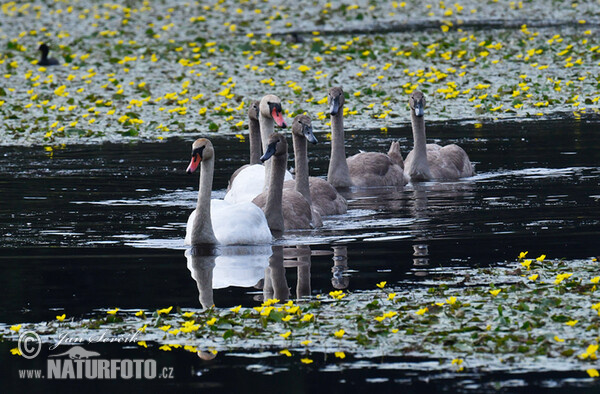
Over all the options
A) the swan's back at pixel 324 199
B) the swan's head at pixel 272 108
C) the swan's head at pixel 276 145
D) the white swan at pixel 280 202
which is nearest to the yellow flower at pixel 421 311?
the white swan at pixel 280 202

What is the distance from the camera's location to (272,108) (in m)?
17.9

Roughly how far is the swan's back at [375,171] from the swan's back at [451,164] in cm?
58

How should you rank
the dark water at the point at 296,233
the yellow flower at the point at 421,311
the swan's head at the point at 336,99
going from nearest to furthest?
1. the dark water at the point at 296,233
2. the yellow flower at the point at 421,311
3. the swan's head at the point at 336,99

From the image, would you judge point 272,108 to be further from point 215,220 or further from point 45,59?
point 45,59

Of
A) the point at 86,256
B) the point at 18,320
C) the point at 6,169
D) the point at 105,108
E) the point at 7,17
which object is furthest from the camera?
the point at 7,17

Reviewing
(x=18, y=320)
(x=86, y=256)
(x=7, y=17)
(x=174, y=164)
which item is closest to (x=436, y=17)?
(x=7, y=17)

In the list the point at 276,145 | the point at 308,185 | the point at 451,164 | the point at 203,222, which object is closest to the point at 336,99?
the point at 451,164

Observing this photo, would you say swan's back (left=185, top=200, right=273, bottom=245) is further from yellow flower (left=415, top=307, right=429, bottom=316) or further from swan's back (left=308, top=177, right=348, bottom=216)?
yellow flower (left=415, top=307, right=429, bottom=316)

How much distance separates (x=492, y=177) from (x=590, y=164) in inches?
53.6

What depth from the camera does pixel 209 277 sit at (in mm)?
12000

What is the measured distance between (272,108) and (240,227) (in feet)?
14.3

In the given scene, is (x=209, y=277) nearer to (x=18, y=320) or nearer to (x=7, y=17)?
(x=18, y=320)

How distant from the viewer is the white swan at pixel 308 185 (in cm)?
1617

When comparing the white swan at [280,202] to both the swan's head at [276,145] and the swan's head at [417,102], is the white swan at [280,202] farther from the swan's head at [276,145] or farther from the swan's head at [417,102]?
the swan's head at [417,102]
